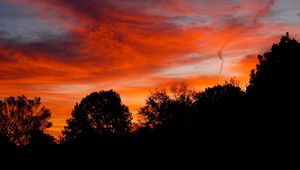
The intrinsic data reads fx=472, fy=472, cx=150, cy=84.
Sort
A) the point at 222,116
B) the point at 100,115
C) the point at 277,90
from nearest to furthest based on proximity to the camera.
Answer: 1. the point at 277,90
2. the point at 222,116
3. the point at 100,115

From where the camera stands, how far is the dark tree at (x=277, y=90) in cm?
4506

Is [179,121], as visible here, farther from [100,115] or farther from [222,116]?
[222,116]

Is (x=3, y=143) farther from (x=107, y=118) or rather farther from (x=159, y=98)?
(x=159, y=98)

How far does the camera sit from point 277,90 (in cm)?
5047

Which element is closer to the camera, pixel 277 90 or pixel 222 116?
pixel 277 90

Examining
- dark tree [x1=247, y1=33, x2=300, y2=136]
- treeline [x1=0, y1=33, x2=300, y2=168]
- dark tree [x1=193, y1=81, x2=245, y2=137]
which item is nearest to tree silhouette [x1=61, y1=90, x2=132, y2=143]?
treeline [x1=0, y1=33, x2=300, y2=168]

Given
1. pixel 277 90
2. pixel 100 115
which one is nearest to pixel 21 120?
pixel 100 115

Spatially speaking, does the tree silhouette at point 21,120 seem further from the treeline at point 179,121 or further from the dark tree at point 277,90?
the dark tree at point 277,90

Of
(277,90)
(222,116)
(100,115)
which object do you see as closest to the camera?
(277,90)

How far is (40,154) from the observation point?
61.3 m

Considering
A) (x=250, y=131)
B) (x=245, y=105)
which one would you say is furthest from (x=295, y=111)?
(x=245, y=105)

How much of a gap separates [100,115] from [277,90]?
5795 cm

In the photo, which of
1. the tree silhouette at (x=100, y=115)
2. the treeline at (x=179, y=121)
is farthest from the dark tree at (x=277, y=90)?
the tree silhouette at (x=100, y=115)

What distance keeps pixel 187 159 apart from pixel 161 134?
11250 mm
